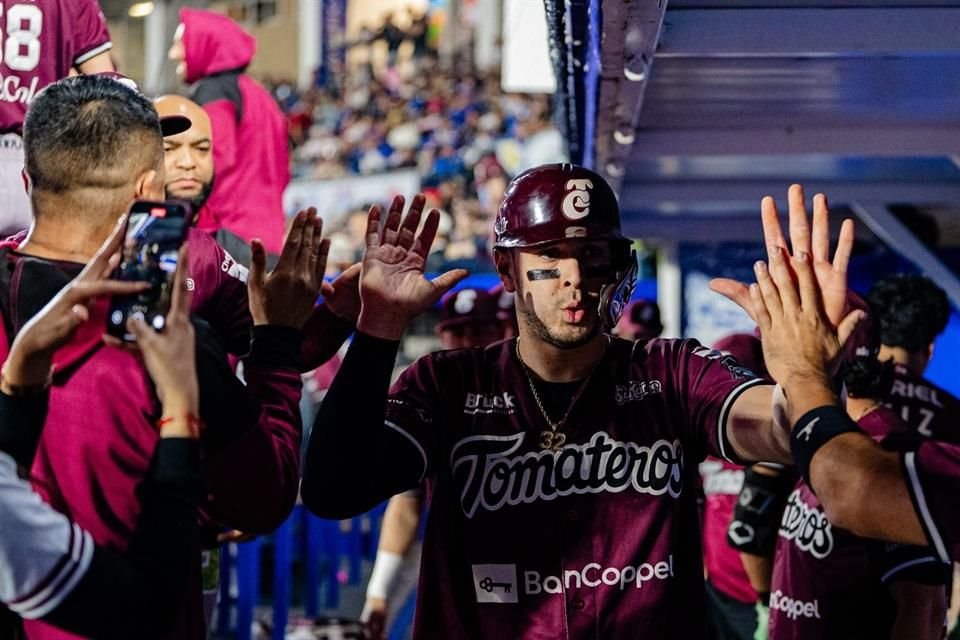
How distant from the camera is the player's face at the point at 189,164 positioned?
4.80 meters

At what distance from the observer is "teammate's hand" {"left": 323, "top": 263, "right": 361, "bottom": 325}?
349 centimetres

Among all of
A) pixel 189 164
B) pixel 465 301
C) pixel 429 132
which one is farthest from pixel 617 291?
pixel 429 132

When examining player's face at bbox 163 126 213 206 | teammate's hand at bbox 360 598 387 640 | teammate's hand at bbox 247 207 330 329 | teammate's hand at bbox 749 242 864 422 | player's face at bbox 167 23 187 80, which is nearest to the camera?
teammate's hand at bbox 749 242 864 422

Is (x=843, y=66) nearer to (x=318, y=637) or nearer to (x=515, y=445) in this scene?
(x=515, y=445)

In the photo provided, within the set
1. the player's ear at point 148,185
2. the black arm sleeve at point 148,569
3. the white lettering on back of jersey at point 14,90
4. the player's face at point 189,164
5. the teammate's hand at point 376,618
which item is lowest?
the teammate's hand at point 376,618

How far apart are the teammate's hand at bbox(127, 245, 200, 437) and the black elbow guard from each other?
11.4 feet

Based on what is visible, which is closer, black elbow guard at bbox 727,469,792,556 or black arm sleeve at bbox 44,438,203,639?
black arm sleeve at bbox 44,438,203,639

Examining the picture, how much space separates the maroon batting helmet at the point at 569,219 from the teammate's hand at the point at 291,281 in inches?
30.7

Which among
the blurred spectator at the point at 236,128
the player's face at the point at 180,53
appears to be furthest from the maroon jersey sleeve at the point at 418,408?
the player's face at the point at 180,53

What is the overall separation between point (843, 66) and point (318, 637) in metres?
4.10

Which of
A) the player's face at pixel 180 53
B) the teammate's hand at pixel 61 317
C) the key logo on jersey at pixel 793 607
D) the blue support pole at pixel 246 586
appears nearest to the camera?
the teammate's hand at pixel 61 317

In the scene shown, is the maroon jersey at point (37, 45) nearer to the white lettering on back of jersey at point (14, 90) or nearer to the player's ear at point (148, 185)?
the white lettering on back of jersey at point (14, 90)

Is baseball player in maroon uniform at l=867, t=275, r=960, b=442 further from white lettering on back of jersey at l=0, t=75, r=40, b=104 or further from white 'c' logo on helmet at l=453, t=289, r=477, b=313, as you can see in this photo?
white lettering on back of jersey at l=0, t=75, r=40, b=104

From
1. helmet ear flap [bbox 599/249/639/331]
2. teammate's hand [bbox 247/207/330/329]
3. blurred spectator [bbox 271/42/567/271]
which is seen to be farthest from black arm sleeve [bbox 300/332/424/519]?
blurred spectator [bbox 271/42/567/271]
